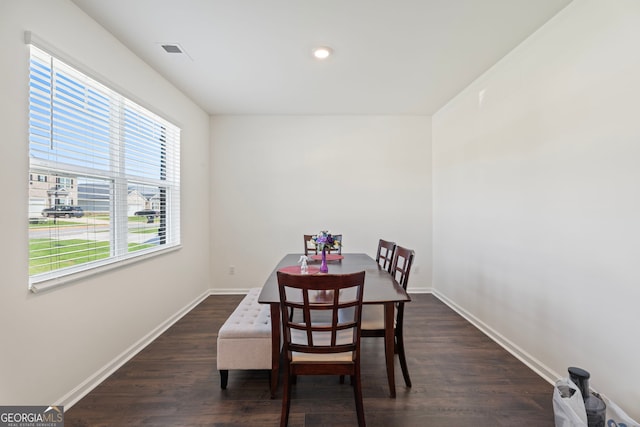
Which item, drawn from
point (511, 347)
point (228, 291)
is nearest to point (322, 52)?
point (511, 347)

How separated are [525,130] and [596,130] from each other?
2.02 feet

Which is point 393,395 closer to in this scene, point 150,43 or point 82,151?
point 82,151

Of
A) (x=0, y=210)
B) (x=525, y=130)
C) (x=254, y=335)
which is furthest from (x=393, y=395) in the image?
(x=0, y=210)

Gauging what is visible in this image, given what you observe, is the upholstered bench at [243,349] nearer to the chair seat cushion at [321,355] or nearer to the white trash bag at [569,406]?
the chair seat cushion at [321,355]

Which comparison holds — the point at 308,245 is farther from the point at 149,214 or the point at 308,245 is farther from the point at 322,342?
the point at 322,342

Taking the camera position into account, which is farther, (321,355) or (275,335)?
(275,335)

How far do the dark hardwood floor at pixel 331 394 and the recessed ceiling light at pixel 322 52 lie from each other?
275cm

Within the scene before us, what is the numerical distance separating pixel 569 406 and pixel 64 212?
330 centimetres

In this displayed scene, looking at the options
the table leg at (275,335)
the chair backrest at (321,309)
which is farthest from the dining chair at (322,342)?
the table leg at (275,335)

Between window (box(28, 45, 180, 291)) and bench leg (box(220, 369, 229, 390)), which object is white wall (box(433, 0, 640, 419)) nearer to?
bench leg (box(220, 369, 229, 390))

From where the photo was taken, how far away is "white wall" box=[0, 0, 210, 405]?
1514mm

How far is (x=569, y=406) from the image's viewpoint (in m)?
1.52

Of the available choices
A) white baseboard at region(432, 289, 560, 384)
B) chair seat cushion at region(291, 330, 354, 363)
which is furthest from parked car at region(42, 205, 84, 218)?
white baseboard at region(432, 289, 560, 384)

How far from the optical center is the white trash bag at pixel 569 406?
A: 1.49m
